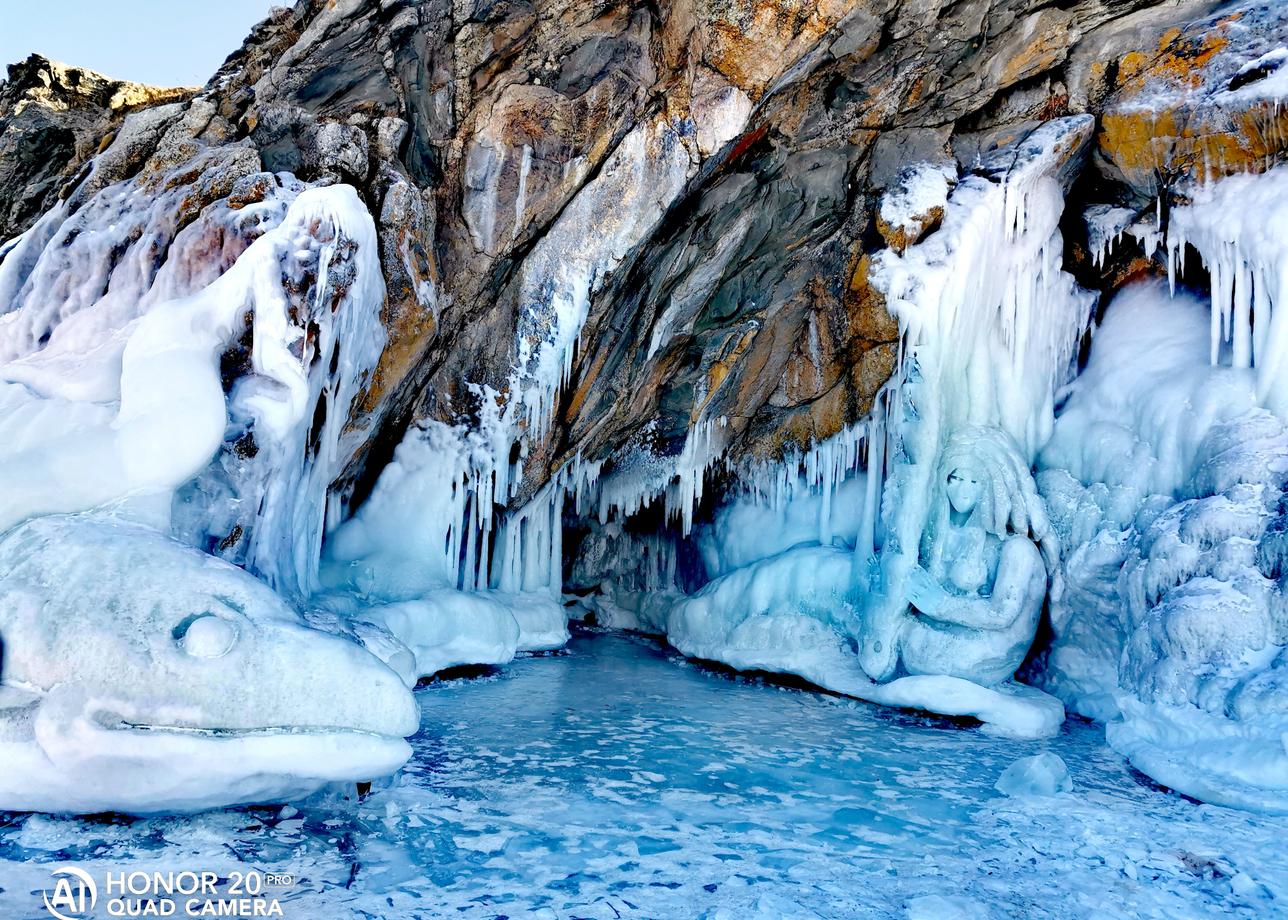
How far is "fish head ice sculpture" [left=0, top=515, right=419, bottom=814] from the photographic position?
12.0ft

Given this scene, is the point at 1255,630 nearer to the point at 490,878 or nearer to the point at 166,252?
the point at 490,878

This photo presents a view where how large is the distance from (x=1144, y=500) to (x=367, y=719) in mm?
7025

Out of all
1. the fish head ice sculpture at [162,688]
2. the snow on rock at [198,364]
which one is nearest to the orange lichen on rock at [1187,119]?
the snow on rock at [198,364]

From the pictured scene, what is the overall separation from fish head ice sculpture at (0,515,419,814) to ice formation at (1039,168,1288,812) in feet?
17.0

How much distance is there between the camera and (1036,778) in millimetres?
5223

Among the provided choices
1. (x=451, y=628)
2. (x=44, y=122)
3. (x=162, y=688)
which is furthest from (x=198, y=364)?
(x=44, y=122)

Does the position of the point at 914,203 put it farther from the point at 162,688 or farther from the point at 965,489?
the point at 162,688

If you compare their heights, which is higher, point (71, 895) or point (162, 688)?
point (162, 688)

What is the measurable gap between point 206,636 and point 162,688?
0.27 metres

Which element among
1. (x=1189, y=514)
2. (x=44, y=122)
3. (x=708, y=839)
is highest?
(x=44, y=122)

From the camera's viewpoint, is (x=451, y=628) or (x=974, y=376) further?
(x=974, y=376)

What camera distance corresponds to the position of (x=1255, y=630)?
614 cm

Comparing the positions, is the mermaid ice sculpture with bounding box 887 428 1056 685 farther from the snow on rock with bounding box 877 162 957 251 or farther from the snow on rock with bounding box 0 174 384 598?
the snow on rock with bounding box 0 174 384 598

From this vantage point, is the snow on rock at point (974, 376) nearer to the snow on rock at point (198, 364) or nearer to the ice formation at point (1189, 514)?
the ice formation at point (1189, 514)
